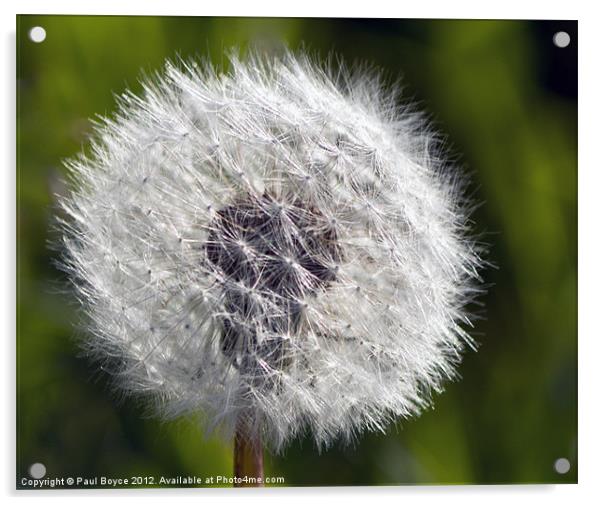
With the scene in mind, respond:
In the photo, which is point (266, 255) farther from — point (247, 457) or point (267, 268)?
point (247, 457)

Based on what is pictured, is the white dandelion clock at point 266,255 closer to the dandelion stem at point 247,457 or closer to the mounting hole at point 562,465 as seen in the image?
the dandelion stem at point 247,457

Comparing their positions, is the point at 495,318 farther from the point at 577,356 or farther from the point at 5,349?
the point at 5,349

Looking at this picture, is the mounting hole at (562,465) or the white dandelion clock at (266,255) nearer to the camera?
the white dandelion clock at (266,255)

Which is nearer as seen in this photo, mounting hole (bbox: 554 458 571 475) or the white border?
the white border

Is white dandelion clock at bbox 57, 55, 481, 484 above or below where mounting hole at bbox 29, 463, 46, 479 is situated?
above

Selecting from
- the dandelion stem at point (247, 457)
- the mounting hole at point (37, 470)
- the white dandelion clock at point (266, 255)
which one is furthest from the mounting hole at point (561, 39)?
the mounting hole at point (37, 470)

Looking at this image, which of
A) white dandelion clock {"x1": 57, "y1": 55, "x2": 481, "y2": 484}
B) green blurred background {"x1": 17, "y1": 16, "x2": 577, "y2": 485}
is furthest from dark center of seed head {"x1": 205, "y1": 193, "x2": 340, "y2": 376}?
green blurred background {"x1": 17, "y1": 16, "x2": 577, "y2": 485}

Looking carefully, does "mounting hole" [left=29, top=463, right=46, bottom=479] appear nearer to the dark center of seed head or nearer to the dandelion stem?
the dandelion stem

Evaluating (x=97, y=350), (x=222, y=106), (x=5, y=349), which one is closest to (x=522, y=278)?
(x=222, y=106)
